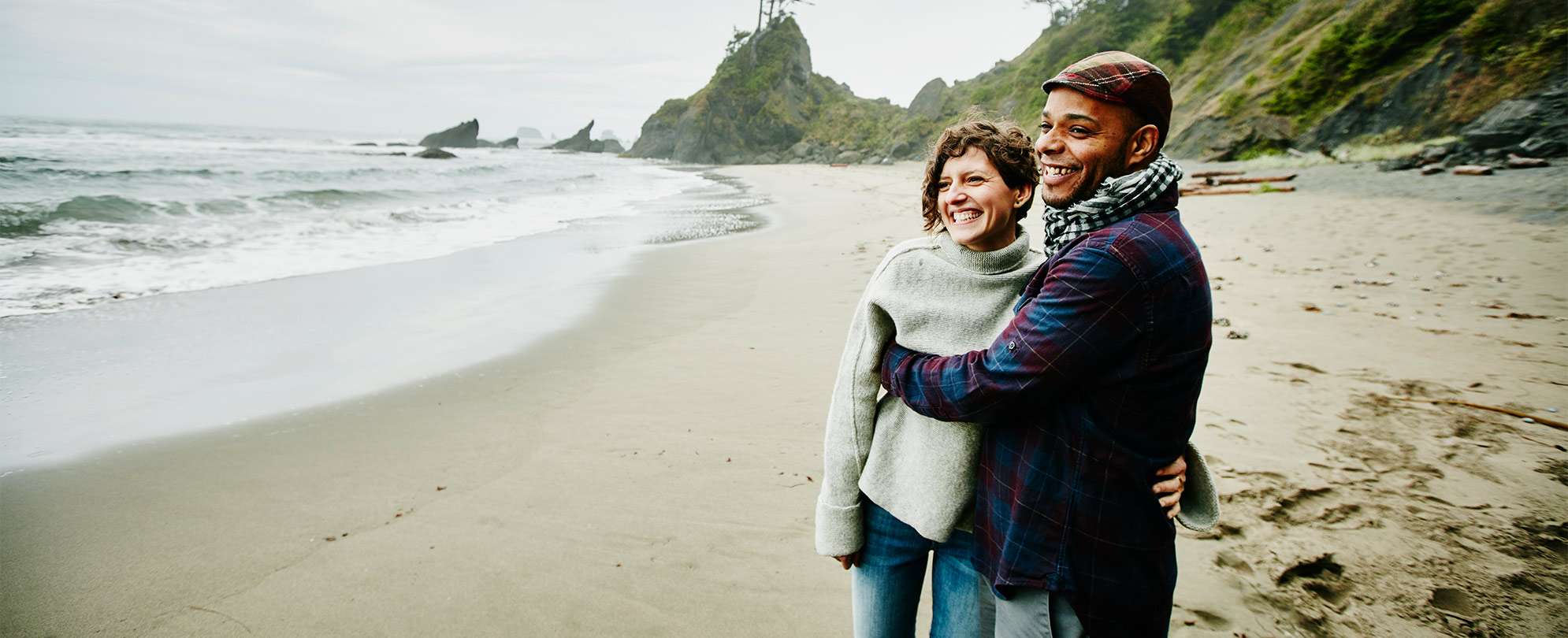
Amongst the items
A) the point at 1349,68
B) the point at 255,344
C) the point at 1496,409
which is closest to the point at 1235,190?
the point at 1349,68

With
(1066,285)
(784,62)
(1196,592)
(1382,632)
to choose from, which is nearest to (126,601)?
(1066,285)

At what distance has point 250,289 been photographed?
24.7 feet

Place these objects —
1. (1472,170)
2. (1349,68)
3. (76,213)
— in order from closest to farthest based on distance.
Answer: (1472,170)
(76,213)
(1349,68)

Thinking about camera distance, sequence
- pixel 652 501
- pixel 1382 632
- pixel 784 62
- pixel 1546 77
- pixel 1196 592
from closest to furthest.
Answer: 1. pixel 1382 632
2. pixel 1196 592
3. pixel 652 501
4. pixel 1546 77
5. pixel 784 62

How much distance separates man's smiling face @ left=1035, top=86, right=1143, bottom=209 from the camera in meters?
1.32

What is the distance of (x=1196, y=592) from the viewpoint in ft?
8.18

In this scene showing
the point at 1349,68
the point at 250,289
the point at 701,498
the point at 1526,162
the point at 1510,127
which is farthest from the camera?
the point at 1349,68

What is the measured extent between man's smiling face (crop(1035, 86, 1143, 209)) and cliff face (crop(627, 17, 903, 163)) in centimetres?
→ 5950

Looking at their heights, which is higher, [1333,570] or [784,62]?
Result: [784,62]

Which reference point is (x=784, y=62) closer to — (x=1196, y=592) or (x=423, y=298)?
(x=423, y=298)

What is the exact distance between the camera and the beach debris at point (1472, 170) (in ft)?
32.8

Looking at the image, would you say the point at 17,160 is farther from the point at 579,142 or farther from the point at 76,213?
the point at 579,142

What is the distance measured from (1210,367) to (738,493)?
139 inches

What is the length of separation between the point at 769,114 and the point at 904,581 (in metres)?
65.7
